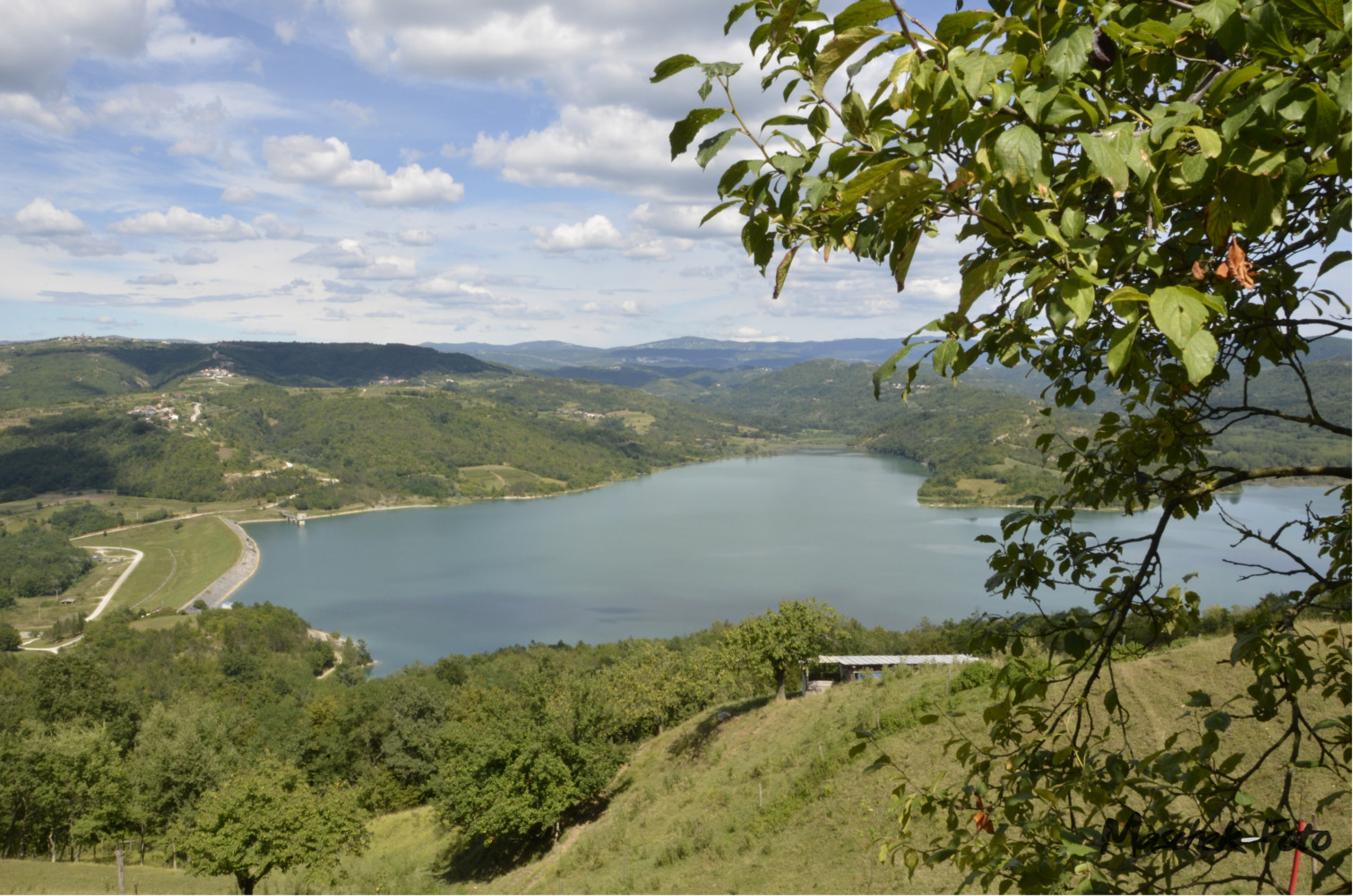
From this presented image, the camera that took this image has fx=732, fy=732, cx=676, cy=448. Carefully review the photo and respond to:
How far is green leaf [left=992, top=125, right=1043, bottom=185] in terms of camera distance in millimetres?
713

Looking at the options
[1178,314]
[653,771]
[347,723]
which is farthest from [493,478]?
[1178,314]

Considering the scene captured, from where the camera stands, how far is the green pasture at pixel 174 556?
6266 centimetres

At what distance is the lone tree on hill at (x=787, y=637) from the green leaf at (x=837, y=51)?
17.0 m

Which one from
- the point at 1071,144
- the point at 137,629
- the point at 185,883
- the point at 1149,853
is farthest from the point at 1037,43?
the point at 137,629

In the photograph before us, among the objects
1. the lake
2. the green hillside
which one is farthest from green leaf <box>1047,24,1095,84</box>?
the lake

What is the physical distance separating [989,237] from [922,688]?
13530mm

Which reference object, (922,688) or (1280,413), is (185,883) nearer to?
(922,688)

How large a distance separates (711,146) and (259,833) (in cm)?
1704

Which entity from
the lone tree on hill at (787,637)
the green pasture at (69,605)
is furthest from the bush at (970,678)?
the green pasture at (69,605)

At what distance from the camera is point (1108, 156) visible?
715 millimetres

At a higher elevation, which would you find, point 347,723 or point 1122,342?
point 1122,342

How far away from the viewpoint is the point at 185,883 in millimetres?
15453

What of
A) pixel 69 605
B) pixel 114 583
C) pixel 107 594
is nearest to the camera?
pixel 69 605

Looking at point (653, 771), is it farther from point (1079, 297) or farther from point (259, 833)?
point (1079, 297)
